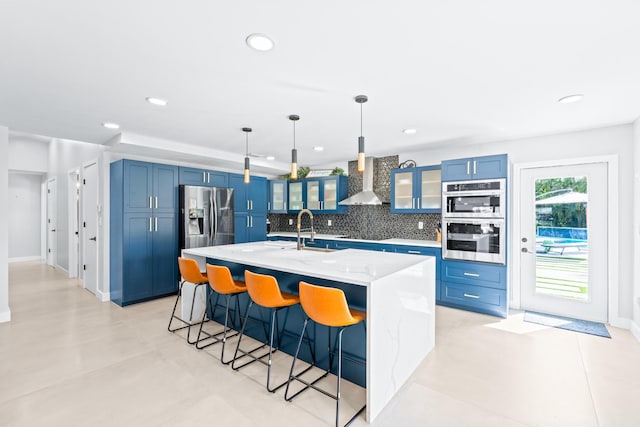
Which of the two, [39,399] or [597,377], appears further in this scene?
[597,377]

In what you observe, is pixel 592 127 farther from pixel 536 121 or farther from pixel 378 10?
pixel 378 10

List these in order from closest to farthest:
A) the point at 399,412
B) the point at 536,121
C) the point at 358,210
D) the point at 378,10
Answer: the point at 378,10, the point at 399,412, the point at 536,121, the point at 358,210

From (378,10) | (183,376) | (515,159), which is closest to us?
(378,10)

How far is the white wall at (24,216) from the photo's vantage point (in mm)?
7879

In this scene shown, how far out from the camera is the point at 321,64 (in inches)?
87.4

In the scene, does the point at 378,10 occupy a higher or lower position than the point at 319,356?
higher

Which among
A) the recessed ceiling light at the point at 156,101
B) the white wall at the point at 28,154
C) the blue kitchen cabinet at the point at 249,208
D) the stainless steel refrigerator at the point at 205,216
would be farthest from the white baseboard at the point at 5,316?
the white wall at the point at 28,154

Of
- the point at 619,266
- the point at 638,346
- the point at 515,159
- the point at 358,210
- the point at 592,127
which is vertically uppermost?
the point at 592,127

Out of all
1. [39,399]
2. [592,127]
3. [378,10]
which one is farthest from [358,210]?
[39,399]

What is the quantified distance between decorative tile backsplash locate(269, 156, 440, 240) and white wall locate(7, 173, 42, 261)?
25.9 feet

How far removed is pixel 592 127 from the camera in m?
3.66

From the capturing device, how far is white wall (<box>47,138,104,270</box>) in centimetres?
591

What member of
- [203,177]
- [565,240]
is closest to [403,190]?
[565,240]

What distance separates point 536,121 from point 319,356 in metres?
3.46
